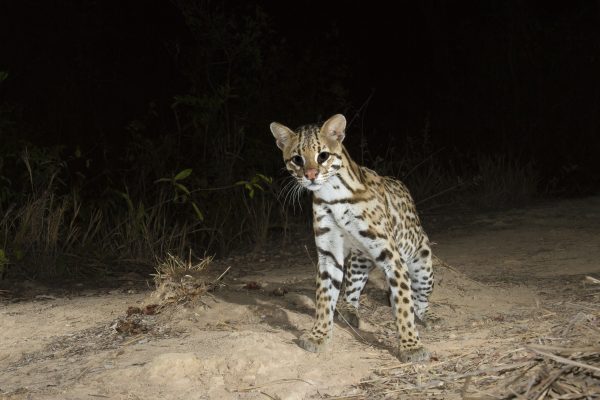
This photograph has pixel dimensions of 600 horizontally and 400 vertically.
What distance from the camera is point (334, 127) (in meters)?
5.21

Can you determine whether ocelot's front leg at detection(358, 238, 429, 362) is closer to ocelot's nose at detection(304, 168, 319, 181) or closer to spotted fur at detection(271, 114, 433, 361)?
spotted fur at detection(271, 114, 433, 361)

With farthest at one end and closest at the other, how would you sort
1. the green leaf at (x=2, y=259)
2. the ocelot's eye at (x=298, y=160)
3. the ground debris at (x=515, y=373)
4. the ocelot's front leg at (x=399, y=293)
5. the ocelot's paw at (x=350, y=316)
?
the green leaf at (x=2, y=259), the ocelot's paw at (x=350, y=316), the ocelot's eye at (x=298, y=160), the ocelot's front leg at (x=399, y=293), the ground debris at (x=515, y=373)

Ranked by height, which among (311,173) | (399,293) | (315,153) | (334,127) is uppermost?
(334,127)

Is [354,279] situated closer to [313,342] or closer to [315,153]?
[313,342]

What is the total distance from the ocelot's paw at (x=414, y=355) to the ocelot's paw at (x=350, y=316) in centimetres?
92

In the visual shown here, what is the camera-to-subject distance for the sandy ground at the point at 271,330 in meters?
4.55

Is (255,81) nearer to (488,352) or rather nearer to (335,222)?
(335,222)

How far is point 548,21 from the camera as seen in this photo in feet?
50.1

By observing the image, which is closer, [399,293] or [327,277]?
[399,293]

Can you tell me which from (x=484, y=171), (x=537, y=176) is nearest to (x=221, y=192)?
(x=484, y=171)

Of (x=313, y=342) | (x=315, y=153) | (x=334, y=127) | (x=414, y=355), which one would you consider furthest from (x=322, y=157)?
(x=414, y=355)

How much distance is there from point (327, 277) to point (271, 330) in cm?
56

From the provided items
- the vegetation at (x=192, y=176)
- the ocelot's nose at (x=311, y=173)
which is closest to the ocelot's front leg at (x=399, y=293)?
the ocelot's nose at (x=311, y=173)

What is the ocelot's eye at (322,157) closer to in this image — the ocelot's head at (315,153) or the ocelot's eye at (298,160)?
the ocelot's head at (315,153)
